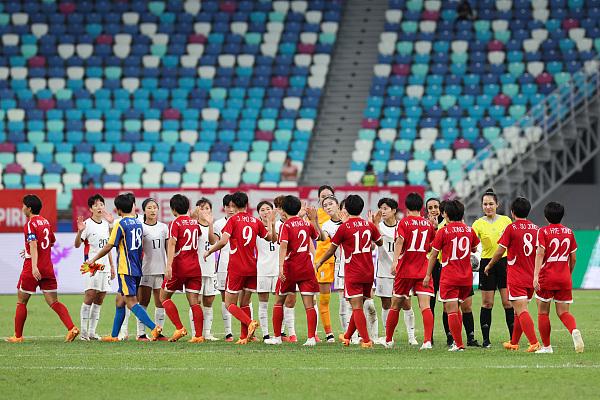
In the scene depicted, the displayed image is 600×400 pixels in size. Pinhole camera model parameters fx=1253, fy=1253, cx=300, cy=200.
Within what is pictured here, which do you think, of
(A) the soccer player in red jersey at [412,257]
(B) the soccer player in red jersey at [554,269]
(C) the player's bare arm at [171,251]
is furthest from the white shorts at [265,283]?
(B) the soccer player in red jersey at [554,269]

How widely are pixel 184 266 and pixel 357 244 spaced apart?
8.70ft

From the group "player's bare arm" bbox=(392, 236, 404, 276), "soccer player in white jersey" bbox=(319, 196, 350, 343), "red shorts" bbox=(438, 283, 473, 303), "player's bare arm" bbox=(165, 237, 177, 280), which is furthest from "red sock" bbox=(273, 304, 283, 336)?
"red shorts" bbox=(438, 283, 473, 303)

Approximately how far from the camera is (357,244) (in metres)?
15.4

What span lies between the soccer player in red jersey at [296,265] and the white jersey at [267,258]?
Answer: 2.33 feet

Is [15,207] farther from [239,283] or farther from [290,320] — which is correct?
[290,320]

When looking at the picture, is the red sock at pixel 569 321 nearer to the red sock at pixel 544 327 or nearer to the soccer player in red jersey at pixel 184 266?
the red sock at pixel 544 327

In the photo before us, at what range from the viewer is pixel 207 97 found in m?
38.2

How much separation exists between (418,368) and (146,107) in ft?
85.0

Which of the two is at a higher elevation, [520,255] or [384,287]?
[520,255]

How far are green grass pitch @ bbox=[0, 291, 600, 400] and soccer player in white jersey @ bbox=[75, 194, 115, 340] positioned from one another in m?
0.38

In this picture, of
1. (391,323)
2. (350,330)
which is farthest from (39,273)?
(391,323)

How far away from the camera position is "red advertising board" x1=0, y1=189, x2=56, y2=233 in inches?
1139

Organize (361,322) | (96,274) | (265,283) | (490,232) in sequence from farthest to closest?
(96,274) → (265,283) → (490,232) → (361,322)

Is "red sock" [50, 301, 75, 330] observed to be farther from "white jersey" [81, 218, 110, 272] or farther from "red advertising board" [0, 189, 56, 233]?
"red advertising board" [0, 189, 56, 233]
